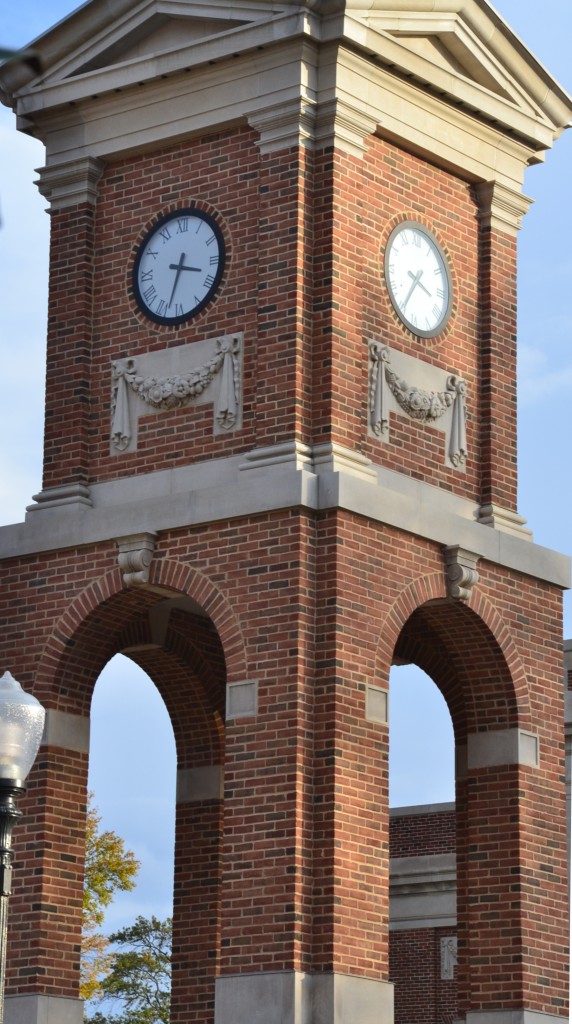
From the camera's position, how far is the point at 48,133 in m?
22.8

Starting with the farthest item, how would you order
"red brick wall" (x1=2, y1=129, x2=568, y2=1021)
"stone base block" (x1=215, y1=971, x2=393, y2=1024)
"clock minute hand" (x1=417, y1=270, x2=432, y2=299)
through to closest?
"clock minute hand" (x1=417, y1=270, x2=432, y2=299), "red brick wall" (x1=2, y1=129, x2=568, y2=1021), "stone base block" (x1=215, y1=971, x2=393, y2=1024)

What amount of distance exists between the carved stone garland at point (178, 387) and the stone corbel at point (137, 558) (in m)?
1.15

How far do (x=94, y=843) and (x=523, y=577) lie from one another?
1942 centimetres

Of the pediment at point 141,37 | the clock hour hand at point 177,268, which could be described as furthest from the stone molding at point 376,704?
the pediment at point 141,37

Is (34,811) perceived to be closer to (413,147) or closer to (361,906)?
(361,906)

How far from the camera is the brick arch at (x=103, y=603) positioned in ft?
67.3

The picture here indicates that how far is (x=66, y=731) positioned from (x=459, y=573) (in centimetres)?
399

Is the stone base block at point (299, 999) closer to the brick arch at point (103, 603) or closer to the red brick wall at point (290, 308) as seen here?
the brick arch at point (103, 603)

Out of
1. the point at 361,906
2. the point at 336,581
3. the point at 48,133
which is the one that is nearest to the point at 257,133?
the point at 48,133

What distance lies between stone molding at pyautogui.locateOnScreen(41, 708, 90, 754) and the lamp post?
311 inches

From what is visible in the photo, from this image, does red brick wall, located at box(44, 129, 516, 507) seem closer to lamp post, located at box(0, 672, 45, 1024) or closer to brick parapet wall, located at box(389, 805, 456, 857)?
lamp post, located at box(0, 672, 45, 1024)

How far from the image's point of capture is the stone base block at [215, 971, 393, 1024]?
18.7m

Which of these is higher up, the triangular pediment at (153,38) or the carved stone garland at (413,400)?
the triangular pediment at (153,38)

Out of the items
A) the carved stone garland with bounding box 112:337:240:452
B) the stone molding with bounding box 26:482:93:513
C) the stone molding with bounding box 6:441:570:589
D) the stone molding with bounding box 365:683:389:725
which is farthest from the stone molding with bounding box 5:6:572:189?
the stone molding with bounding box 365:683:389:725
